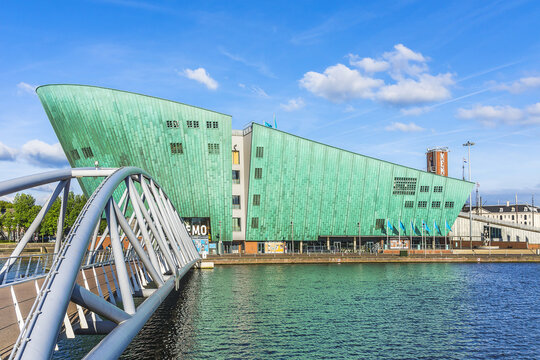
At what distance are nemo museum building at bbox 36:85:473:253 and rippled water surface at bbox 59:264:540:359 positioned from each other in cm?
2257

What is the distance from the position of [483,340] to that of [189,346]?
17834mm

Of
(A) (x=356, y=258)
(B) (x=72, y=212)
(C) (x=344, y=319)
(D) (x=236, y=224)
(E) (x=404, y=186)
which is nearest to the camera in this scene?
(C) (x=344, y=319)

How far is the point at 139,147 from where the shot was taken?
2854 inches

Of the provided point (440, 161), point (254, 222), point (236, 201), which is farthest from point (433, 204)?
point (440, 161)

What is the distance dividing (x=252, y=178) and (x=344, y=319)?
4660 cm

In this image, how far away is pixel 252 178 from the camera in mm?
78438

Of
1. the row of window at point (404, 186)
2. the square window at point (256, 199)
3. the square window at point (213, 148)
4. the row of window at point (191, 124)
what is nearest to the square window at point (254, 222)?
the square window at point (256, 199)

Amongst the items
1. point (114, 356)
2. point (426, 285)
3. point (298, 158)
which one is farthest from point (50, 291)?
point (298, 158)

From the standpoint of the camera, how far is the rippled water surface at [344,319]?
2667 cm

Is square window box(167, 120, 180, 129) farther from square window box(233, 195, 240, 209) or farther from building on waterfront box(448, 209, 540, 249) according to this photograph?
building on waterfront box(448, 209, 540, 249)

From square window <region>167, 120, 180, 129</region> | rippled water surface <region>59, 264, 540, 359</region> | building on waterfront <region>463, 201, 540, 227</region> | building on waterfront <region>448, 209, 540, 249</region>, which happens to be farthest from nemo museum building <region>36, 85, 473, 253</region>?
building on waterfront <region>463, 201, 540, 227</region>

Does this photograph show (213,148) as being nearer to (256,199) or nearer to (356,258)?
(256,199)

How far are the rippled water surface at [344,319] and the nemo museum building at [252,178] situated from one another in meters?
22.6

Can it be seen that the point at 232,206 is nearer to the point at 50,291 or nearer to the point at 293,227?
the point at 293,227
